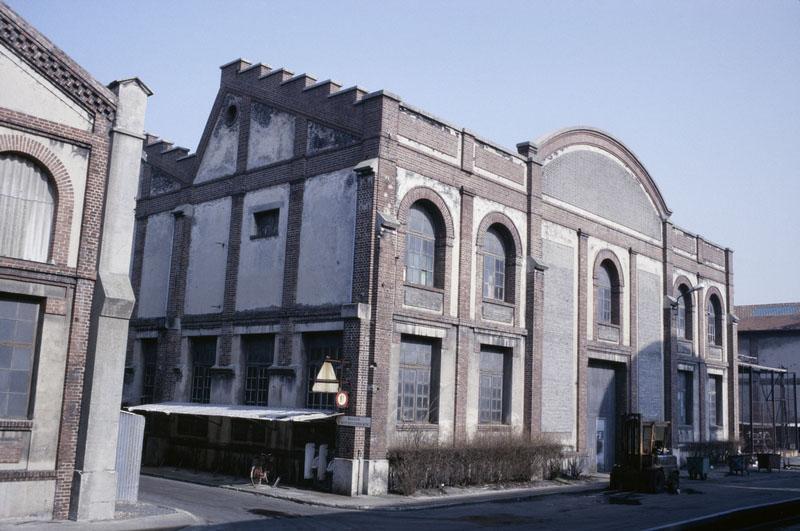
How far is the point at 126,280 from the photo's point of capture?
49.8 ft

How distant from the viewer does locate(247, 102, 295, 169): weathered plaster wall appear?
80.3 ft


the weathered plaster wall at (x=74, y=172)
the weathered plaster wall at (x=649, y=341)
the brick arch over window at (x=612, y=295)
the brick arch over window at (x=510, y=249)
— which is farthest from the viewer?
the weathered plaster wall at (x=649, y=341)

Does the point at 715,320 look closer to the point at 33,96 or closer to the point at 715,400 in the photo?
the point at 715,400

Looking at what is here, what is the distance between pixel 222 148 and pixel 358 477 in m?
12.6

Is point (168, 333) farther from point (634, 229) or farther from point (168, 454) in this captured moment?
point (634, 229)

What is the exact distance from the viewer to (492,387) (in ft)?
82.0

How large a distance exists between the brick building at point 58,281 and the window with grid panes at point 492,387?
41.3ft

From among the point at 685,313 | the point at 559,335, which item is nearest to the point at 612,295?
the point at 559,335

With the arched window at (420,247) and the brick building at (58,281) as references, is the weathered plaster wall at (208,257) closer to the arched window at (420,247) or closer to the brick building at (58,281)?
the arched window at (420,247)

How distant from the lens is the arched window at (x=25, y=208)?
14141 mm

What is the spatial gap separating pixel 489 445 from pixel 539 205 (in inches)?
336

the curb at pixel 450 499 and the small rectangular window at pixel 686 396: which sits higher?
the small rectangular window at pixel 686 396

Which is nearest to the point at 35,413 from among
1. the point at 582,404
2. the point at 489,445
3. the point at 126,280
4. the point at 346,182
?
the point at 126,280

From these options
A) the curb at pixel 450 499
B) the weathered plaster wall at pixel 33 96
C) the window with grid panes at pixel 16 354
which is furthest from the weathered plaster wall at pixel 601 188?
the window with grid panes at pixel 16 354
